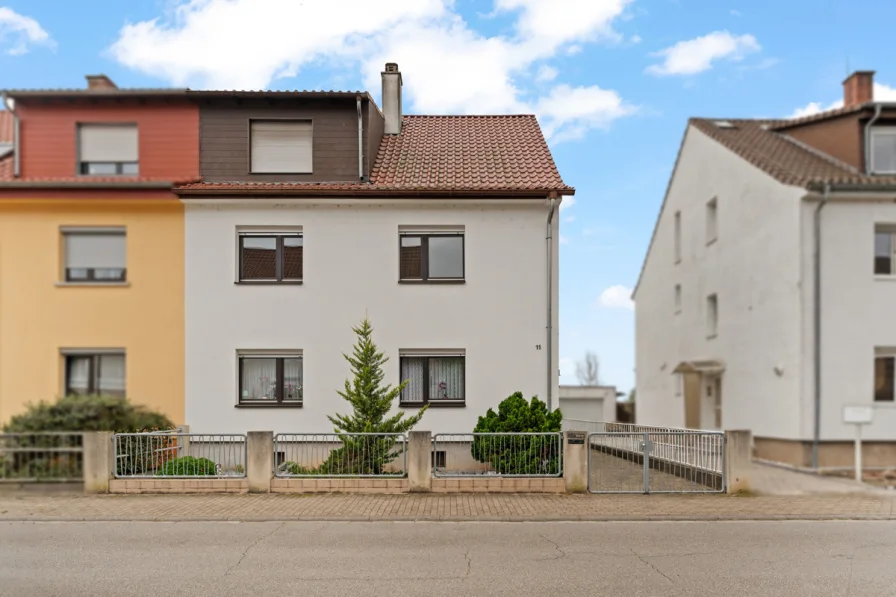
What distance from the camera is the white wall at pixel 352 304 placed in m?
15.8

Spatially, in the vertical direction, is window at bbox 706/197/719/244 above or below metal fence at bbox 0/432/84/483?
above

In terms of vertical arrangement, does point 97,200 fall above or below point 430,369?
above

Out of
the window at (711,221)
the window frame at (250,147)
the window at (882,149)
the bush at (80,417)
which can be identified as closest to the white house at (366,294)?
the window frame at (250,147)

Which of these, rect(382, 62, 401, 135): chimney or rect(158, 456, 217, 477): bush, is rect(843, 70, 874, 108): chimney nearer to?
rect(382, 62, 401, 135): chimney

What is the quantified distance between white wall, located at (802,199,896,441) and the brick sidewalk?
432cm

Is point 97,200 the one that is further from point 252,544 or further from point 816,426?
point 816,426

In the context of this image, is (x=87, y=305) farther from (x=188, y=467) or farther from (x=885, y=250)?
(x=885, y=250)

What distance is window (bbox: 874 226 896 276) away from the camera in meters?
16.9

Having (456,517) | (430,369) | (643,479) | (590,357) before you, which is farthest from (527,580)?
(590,357)

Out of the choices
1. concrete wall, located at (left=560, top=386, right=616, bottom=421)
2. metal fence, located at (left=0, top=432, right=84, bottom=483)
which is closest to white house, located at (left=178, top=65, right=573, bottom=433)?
metal fence, located at (left=0, top=432, right=84, bottom=483)

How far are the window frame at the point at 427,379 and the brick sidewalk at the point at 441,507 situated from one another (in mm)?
3884

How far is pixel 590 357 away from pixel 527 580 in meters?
76.8

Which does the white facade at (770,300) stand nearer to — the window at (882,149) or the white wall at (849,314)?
the white wall at (849,314)

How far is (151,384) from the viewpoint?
15945 millimetres
